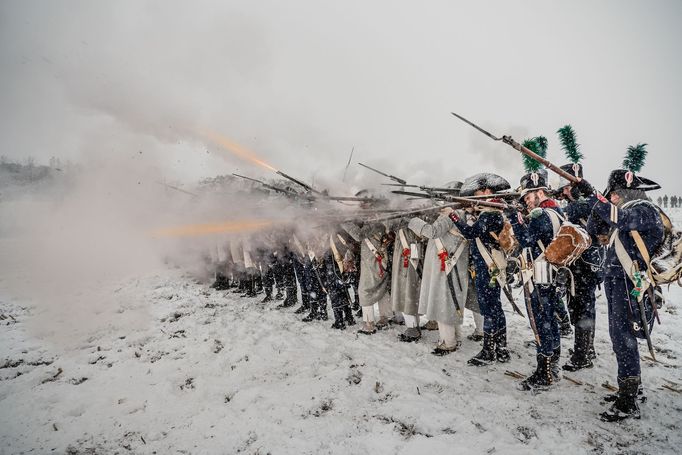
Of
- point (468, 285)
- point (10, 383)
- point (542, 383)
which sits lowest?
point (10, 383)

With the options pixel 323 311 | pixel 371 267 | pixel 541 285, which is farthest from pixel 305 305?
pixel 541 285

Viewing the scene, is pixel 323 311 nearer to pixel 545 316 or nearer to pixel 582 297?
pixel 545 316

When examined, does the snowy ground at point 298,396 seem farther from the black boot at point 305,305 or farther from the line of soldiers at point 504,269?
the black boot at point 305,305

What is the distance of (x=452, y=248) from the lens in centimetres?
525

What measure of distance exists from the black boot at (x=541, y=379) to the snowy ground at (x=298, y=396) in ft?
0.56

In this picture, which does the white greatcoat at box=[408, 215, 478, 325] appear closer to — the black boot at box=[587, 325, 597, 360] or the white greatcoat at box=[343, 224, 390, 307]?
the white greatcoat at box=[343, 224, 390, 307]

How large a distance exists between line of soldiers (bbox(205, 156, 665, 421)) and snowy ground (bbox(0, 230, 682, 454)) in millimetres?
339

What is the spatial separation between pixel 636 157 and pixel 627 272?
7.41 meters

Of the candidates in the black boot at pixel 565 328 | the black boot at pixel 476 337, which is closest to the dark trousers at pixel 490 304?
the black boot at pixel 476 337

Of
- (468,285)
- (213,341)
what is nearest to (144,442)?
(213,341)

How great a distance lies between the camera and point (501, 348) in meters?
4.77

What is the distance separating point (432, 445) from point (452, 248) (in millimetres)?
3125

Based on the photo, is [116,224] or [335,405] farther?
[116,224]

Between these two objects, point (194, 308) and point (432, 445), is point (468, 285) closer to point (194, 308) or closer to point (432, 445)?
point (432, 445)
